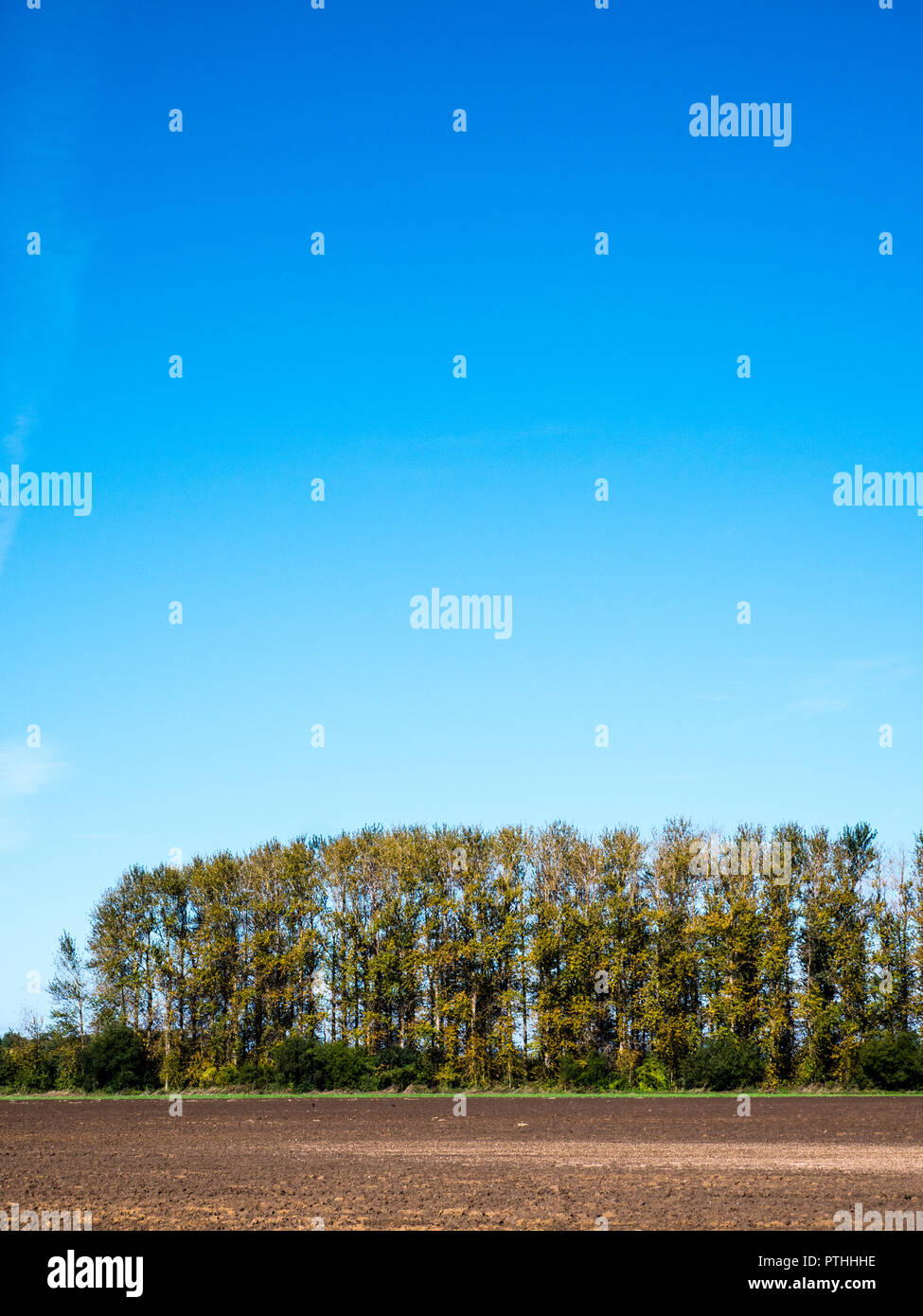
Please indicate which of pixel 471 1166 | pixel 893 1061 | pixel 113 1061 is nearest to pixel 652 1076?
pixel 893 1061

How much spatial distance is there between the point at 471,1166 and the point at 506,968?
104 ft

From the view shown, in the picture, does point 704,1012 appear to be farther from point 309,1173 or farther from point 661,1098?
A: point 309,1173

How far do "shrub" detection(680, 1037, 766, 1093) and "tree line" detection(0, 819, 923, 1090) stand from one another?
0.39 feet

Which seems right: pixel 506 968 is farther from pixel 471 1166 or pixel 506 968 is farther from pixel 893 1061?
pixel 471 1166

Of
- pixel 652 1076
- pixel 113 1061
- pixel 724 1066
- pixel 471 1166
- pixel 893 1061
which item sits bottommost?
pixel 652 1076

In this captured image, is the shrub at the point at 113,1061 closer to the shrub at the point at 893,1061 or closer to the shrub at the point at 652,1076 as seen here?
the shrub at the point at 652,1076

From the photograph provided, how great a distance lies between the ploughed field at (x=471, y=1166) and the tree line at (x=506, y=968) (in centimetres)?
1087

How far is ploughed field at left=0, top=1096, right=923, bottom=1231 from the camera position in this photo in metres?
17.4

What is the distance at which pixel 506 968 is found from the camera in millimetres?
54844

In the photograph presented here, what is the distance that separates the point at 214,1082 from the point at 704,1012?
23.1m

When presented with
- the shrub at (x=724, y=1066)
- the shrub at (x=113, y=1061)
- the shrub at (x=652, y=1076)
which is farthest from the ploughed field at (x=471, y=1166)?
the shrub at (x=113, y=1061)

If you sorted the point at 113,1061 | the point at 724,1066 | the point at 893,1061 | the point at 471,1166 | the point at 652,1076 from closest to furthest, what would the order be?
the point at 471,1166
the point at 893,1061
the point at 724,1066
the point at 652,1076
the point at 113,1061

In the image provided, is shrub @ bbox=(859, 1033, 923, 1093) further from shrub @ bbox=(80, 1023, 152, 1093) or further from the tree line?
shrub @ bbox=(80, 1023, 152, 1093)
